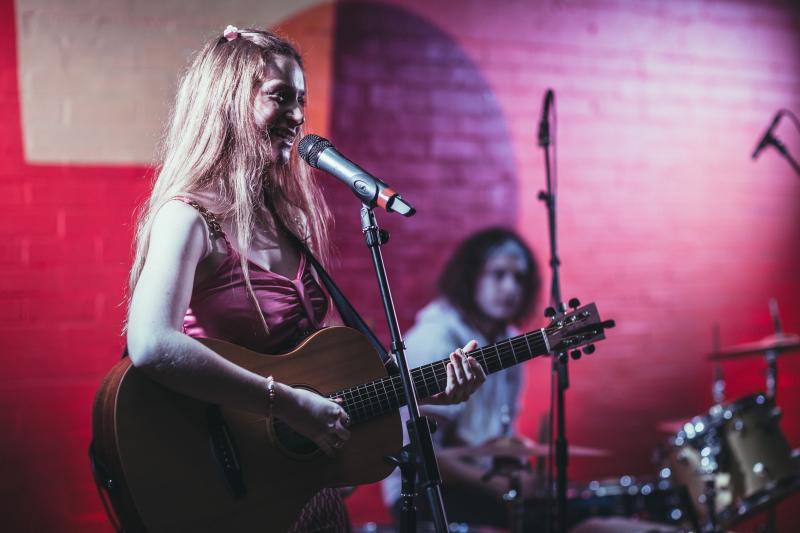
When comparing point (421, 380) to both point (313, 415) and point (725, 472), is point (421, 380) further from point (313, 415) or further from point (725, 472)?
point (725, 472)

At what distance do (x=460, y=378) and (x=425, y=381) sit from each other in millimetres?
91

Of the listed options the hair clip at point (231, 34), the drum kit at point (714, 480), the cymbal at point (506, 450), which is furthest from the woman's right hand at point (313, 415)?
the drum kit at point (714, 480)

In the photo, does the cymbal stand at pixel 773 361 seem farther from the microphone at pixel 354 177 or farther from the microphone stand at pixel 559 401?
the microphone at pixel 354 177

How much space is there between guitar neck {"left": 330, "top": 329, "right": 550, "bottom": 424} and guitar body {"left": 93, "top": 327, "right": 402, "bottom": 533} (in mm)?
34

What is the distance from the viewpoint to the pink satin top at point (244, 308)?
6.45 feet

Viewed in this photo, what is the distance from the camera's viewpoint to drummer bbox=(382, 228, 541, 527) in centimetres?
358

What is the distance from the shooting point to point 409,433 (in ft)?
Result: 6.08

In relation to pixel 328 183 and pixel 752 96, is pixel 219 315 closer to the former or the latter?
pixel 328 183

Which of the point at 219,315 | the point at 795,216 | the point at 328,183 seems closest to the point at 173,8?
the point at 328,183

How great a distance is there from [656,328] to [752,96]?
1.42 meters

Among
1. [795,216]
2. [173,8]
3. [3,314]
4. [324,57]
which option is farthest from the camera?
[795,216]

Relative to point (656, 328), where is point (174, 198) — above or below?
above

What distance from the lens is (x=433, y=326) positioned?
3854 mm

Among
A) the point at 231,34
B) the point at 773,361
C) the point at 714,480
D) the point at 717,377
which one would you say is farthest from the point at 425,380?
the point at 717,377
